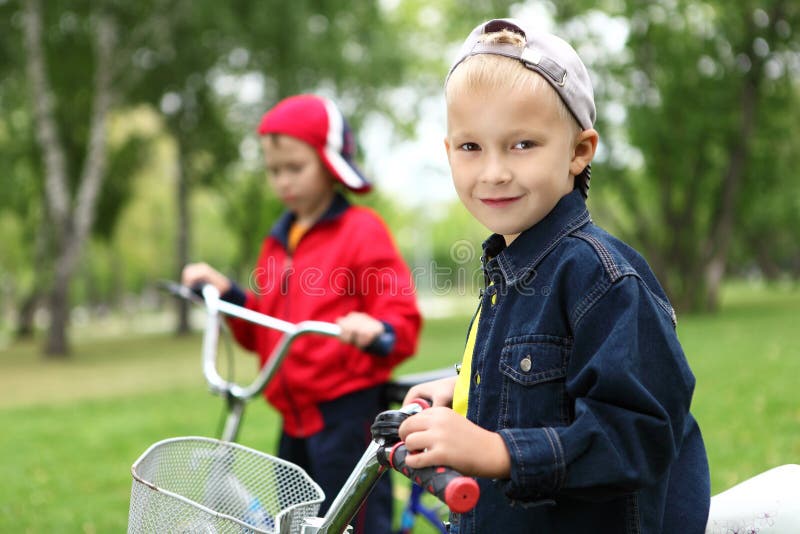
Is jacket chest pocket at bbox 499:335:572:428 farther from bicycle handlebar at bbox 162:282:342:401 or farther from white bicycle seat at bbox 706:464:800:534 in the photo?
bicycle handlebar at bbox 162:282:342:401

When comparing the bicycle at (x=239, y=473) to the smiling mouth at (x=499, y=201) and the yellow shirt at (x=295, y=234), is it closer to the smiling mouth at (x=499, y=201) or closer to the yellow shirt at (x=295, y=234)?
the smiling mouth at (x=499, y=201)

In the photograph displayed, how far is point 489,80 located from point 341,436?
1961 millimetres

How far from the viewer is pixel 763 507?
158 centimetres

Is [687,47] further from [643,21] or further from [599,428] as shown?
→ [599,428]

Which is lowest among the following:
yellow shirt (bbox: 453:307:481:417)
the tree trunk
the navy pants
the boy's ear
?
the tree trunk

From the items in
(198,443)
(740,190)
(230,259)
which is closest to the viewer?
(198,443)

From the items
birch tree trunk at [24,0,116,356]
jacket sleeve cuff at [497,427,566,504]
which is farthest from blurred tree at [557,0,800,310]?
jacket sleeve cuff at [497,427,566,504]

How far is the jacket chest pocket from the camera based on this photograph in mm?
1406

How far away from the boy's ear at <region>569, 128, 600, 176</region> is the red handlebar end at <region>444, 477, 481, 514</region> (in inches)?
26.5

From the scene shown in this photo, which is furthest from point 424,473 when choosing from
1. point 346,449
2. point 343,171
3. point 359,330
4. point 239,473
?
point 343,171

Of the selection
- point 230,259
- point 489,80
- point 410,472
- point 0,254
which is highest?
point 489,80

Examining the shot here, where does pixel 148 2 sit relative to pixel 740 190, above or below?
above

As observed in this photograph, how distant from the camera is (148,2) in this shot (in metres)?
17.8

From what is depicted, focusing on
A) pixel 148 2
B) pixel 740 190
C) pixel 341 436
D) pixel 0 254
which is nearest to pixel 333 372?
pixel 341 436
